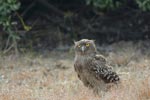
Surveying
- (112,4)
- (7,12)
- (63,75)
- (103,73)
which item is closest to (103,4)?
(112,4)

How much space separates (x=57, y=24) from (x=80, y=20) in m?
0.56

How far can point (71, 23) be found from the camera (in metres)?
14.7

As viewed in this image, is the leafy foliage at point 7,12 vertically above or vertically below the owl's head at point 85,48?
below

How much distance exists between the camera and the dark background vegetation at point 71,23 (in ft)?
47.4

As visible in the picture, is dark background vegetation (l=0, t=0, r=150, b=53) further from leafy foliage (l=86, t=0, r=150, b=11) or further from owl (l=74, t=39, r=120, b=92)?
owl (l=74, t=39, r=120, b=92)

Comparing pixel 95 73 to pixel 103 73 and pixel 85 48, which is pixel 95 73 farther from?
pixel 85 48

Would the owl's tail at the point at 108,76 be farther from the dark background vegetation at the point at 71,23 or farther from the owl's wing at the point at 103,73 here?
the dark background vegetation at the point at 71,23

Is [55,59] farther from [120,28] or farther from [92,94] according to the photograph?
[92,94]

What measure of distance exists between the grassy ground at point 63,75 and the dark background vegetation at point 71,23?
562mm

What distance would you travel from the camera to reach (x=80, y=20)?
15.0m

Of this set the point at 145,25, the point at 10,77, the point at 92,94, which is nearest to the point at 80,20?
the point at 145,25

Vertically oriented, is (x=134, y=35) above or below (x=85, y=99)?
below

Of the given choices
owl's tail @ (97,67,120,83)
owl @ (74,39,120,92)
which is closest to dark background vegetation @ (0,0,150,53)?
owl @ (74,39,120,92)

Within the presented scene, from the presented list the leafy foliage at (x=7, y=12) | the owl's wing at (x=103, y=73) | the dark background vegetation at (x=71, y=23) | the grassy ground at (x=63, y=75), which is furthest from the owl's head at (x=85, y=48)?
the dark background vegetation at (x=71, y=23)
